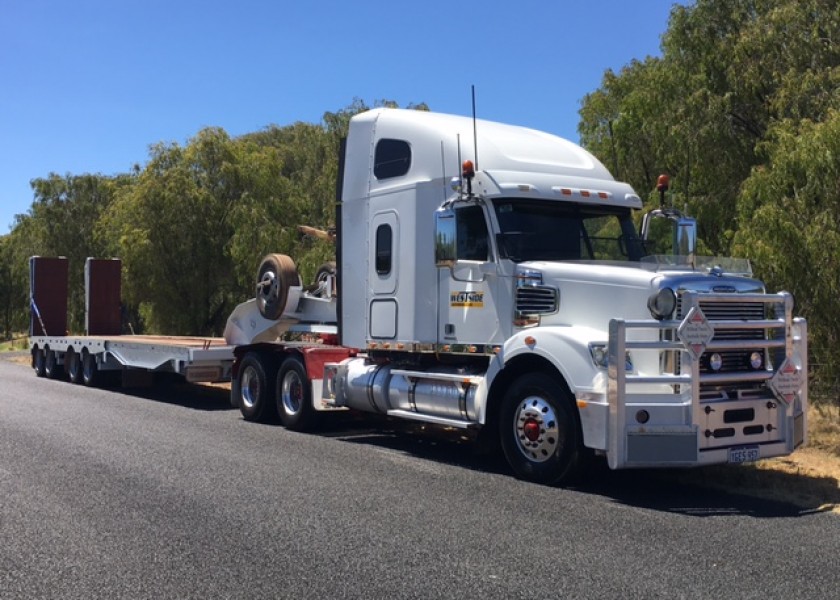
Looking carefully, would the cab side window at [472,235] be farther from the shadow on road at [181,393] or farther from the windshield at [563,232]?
the shadow on road at [181,393]

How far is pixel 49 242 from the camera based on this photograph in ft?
134

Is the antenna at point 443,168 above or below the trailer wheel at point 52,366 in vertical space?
above

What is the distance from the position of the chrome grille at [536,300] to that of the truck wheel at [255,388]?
543 centimetres

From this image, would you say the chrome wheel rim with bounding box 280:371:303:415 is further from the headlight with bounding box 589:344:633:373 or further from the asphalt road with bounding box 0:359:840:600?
the headlight with bounding box 589:344:633:373

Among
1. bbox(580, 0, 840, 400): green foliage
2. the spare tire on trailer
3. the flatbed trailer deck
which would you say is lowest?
the flatbed trailer deck

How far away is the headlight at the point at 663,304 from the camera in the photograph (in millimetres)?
7734

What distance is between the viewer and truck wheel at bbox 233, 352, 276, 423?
43.0 ft

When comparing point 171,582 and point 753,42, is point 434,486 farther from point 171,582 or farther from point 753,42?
point 753,42

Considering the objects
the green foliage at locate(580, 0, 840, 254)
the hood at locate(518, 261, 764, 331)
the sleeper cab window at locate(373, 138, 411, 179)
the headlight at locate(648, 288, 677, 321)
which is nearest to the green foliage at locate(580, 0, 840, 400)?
the green foliage at locate(580, 0, 840, 254)

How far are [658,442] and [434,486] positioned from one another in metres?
2.10

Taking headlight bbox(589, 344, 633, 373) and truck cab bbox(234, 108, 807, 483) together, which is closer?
truck cab bbox(234, 108, 807, 483)

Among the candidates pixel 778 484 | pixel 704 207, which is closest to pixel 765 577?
pixel 778 484

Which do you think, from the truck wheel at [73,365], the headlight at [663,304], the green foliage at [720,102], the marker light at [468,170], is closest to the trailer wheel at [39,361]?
the truck wheel at [73,365]

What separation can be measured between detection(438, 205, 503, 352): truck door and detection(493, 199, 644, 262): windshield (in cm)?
25
